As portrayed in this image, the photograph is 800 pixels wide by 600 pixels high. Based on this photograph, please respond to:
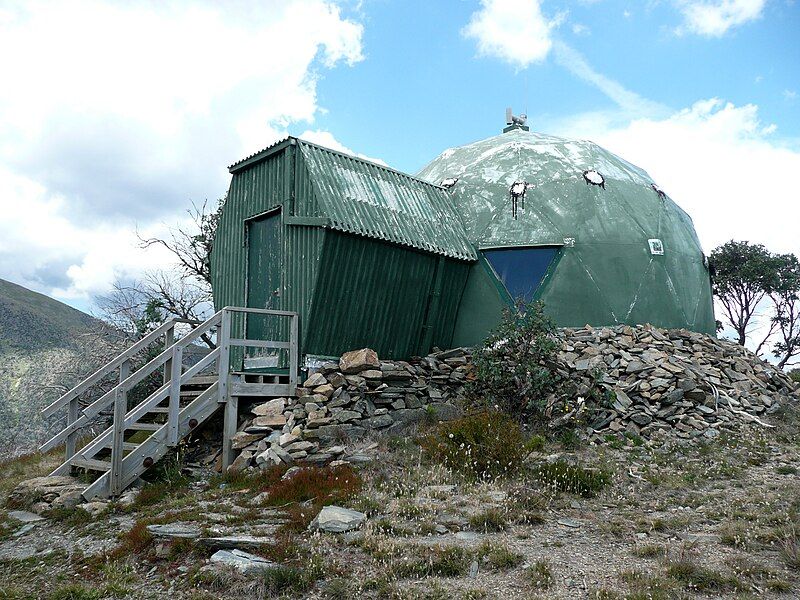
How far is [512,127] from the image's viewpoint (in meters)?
17.7

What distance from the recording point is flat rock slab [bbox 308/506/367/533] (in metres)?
6.13

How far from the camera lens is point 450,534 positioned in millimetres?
6117

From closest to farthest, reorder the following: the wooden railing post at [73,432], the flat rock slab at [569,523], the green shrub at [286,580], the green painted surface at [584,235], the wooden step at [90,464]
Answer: the green shrub at [286,580], the flat rock slab at [569,523], the wooden step at [90,464], the wooden railing post at [73,432], the green painted surface at [584,235]

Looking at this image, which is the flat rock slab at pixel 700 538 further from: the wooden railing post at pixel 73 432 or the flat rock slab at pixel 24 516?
the wooden railing post at pixel 73 432

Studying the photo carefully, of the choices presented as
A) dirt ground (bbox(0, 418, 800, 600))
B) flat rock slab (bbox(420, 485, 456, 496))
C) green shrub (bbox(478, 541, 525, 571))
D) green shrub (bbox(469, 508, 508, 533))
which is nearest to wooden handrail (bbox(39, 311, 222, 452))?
dirt ground (bbox(0, 418, 800, 600))

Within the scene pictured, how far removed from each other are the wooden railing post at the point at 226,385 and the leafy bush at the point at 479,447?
9.47ft

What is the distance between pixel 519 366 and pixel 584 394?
4.33 feet

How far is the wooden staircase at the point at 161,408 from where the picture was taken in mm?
8500

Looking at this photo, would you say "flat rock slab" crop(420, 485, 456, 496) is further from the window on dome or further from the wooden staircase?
the window on dome

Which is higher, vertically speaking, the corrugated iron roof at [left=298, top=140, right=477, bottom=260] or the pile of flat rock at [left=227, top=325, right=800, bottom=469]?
the corrugated iron roof at [left=298, top=140, right=477, bottom=260]

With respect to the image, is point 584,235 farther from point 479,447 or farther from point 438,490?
point 438,490

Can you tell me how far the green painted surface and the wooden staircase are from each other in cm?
458

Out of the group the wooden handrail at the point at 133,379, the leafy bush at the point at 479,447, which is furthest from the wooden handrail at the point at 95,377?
the leafy bush at the point at 479,447

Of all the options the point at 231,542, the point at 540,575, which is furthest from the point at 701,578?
the point at 231,542
